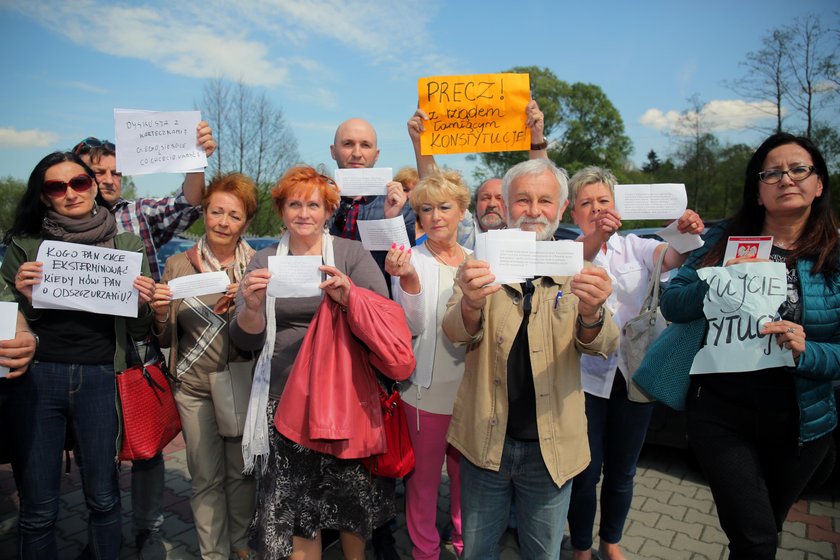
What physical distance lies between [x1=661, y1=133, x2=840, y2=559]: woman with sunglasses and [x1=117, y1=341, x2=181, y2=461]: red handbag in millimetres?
2924

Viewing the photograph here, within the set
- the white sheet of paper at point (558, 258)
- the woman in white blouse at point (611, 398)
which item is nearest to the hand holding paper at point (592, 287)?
the white sheet of paper at point (558, 258)

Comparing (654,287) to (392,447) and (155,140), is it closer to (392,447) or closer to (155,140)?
(392,447)

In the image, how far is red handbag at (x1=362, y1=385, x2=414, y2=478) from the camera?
279cm

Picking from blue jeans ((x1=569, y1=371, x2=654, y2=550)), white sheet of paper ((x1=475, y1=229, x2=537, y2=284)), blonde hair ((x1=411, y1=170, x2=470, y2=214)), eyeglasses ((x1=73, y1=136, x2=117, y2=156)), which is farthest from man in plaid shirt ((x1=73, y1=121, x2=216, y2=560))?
blue jeans ((x1=569, y1=371, x2=654, y2=550))

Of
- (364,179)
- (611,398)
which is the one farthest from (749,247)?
(364,179)

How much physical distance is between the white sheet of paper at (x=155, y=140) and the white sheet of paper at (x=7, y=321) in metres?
0.99

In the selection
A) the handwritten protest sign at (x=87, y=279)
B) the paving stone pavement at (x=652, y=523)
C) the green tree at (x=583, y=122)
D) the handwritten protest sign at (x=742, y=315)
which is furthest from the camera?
the green tree at (x=583, y=122)

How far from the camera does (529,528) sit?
2.36 meters

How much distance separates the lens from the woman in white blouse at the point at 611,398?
9.89 ft

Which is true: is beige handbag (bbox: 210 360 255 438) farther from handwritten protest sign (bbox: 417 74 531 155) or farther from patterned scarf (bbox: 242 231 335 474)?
handwritten protest sign (bbox: 417 74 531 155)

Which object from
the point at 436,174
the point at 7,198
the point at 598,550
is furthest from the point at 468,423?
the point at 7,198

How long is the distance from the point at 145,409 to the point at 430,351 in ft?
5.54

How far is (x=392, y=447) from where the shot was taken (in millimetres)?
2807

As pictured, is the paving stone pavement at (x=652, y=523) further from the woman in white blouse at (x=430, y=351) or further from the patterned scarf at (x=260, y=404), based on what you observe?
the patterned scarf at (x=260, y=404)
